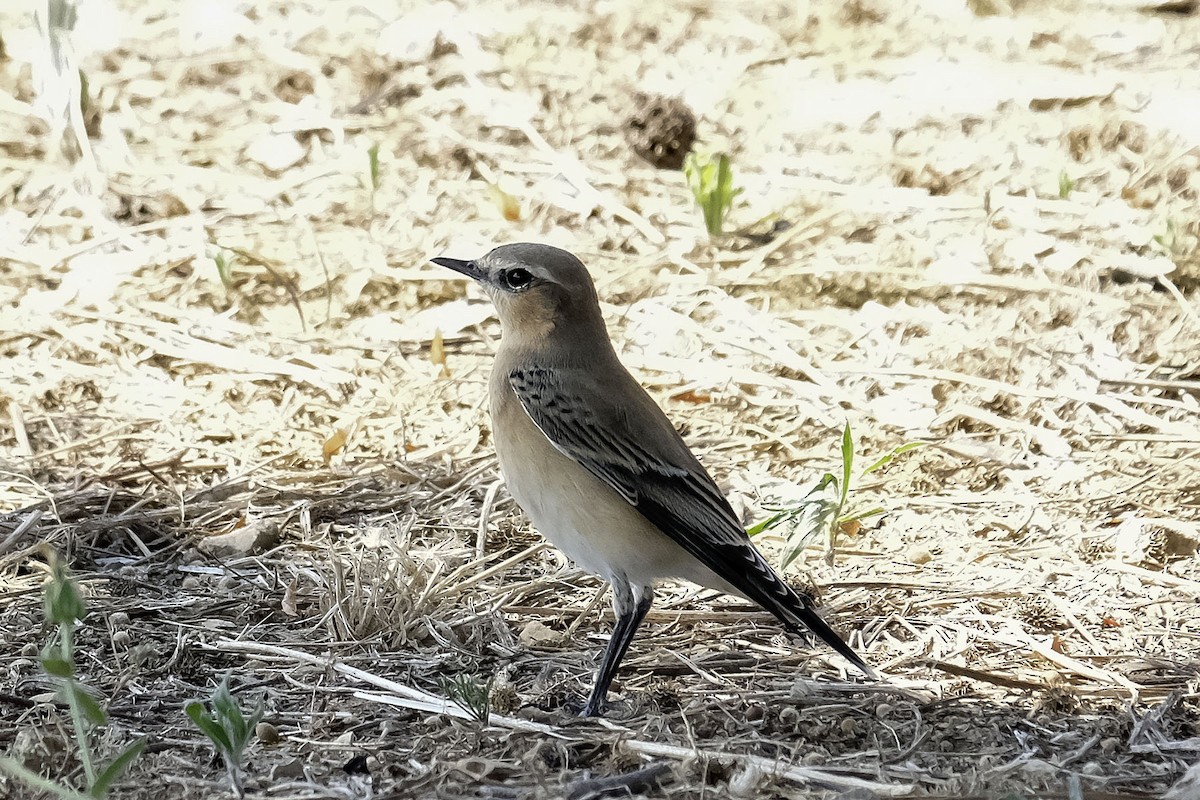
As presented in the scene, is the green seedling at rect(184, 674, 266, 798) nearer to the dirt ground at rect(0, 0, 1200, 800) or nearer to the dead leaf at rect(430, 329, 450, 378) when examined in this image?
the dirt ground at rect(0, 0, 1200, 800)

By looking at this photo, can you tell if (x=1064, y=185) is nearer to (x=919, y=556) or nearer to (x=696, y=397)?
(x=696, y=397)

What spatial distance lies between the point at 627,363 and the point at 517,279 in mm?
1897

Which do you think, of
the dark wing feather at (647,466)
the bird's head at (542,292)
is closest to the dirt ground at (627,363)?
the dark wing feather at (647,466)

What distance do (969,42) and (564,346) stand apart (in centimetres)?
593

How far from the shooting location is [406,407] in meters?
6.96

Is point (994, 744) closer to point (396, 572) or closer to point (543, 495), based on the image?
point (543, 495)

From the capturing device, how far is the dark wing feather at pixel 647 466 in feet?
15.8

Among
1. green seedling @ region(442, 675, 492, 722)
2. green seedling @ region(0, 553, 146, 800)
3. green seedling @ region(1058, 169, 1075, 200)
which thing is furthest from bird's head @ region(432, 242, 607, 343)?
green seedling @ region(1058, 169, 1075, 200)

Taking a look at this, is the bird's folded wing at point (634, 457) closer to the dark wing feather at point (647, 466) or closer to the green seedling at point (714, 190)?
the dark wing feather at point (647, 466)

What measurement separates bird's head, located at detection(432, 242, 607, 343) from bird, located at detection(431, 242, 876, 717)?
3.7 inches

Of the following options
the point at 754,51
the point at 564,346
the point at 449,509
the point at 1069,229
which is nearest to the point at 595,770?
the point at 564,346

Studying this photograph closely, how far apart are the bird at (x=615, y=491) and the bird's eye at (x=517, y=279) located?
0.26 metres

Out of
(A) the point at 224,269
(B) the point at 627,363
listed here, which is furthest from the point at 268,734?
(A) the point at 224,269

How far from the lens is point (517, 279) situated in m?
5.48
